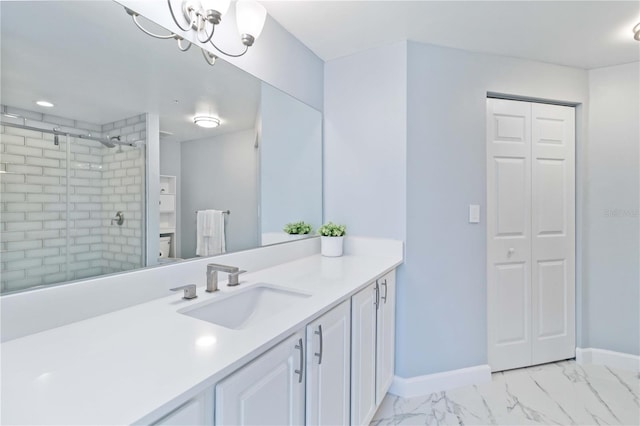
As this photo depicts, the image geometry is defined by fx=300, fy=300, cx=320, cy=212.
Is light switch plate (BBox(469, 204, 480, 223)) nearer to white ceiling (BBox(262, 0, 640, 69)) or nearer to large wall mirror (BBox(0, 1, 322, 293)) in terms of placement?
white ceiling (BBox(262, 0, 640, 69))

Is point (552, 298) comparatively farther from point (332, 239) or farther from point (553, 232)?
point (332, 239)

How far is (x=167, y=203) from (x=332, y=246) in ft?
3.59

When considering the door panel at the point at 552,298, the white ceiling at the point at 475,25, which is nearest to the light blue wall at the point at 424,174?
the white ceiling at the point at 475,25

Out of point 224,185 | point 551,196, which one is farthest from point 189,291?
point 551,196

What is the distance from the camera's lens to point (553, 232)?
91.3 inches

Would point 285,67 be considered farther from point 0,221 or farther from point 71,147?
A: point 0,221

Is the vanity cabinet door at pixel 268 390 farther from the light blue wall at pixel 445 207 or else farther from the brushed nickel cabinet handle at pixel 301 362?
the light blue wall at pixel 445 207

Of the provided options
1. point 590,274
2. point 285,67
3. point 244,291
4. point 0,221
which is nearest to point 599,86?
point 590,274

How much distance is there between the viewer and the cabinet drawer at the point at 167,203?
1168mm

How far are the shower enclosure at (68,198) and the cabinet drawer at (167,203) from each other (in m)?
0.09

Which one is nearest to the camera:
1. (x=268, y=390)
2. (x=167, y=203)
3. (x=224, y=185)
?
(x=268, y=390)

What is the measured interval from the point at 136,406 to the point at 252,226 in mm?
1123

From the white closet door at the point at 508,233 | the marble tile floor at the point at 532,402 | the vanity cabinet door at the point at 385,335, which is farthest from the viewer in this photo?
the white closet door at the point at 508,233

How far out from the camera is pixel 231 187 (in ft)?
4.88
